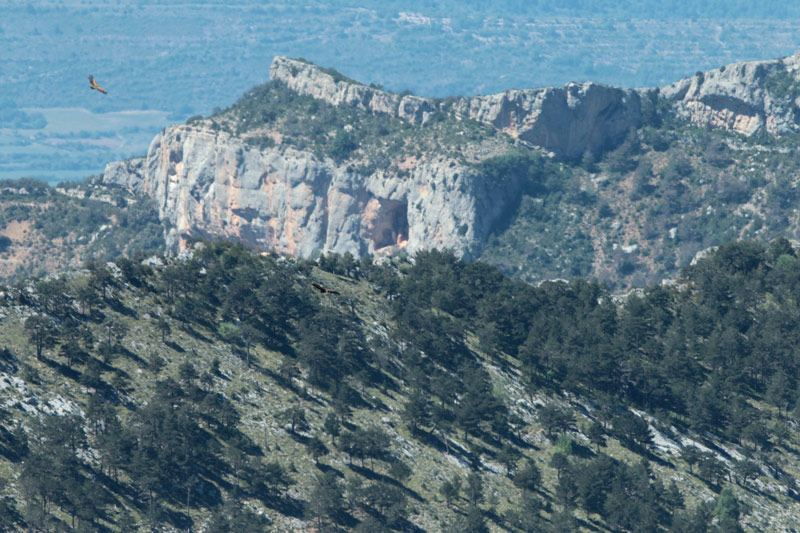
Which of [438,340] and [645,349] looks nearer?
[438,340]

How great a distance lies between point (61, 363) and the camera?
101 meters

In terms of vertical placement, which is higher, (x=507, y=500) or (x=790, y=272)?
(x=790, y=272)

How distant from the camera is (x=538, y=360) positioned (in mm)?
124812

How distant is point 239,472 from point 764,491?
45003mm

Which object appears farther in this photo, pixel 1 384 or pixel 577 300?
pixel 577 300

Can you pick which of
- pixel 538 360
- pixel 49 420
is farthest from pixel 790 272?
pixel 49 420

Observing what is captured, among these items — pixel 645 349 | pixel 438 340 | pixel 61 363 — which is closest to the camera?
pixel 61 363

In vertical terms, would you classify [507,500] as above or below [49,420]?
below

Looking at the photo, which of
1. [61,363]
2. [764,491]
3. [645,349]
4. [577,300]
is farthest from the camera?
[577,300]

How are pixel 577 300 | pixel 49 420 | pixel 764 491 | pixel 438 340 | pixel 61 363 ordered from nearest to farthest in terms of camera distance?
A: pixel 49 420, pixel 61 363, pixel 764 491, pixel 438 340, pixel 577 300

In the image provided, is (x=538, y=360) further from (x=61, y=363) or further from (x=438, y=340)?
(x=61, y=363)

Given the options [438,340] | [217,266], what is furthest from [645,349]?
[217,266]

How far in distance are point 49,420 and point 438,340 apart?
134 ft

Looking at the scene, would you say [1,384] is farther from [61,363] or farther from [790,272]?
[790,272]
